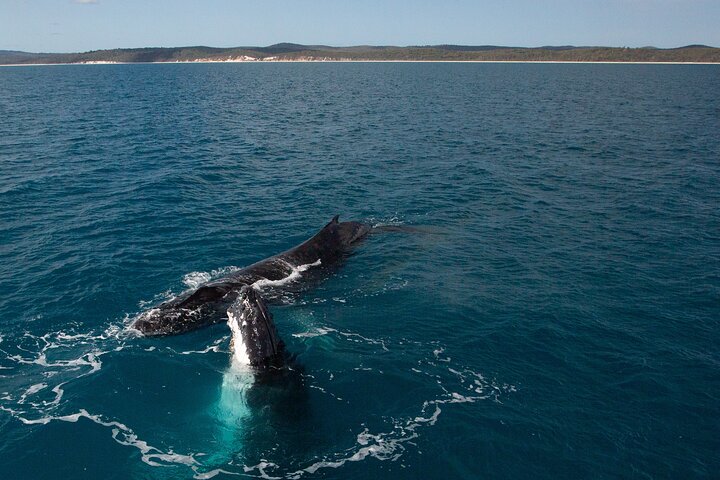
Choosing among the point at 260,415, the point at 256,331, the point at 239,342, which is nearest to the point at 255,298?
the point at 256,331

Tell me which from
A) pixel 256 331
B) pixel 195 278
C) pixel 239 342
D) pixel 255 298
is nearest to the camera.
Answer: pixel 256 331

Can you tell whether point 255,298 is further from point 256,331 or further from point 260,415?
point 260,415

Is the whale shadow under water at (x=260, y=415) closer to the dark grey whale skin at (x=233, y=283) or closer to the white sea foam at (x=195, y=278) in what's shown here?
the dark grey whale skin at (x=233, y=283)

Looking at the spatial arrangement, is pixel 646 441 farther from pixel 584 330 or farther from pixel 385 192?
pixel 385 192

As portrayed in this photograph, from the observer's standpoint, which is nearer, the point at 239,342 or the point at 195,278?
the point at 239,342

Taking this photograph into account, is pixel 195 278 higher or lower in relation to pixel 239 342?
lower

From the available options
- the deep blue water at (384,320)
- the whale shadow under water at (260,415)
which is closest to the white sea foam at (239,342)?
the whale shadow under water at (260,415)

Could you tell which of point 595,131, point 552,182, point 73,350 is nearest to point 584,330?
point 73,350
